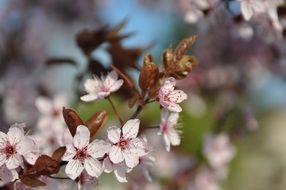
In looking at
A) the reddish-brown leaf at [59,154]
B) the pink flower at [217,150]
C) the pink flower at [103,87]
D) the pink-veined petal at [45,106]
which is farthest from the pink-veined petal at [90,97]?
the pink flower at [217,150]

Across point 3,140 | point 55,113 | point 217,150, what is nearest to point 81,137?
point 3,140

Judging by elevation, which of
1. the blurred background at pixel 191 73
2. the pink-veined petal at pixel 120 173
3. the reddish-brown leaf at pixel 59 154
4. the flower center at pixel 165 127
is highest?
the reddish-brown leaf at pixel 59 154

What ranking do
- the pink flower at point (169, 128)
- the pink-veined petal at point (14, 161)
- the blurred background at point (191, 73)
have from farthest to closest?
the blurred background at point (191, 73)
the pink flower at point (169, 128)
the pink-veined petal at point (14, 161)

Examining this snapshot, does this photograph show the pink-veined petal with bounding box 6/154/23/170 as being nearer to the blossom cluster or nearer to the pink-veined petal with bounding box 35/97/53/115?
the blossom cluster

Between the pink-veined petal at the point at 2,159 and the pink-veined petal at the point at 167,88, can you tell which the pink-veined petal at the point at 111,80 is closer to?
the pink-veined petal at the point at 167,88

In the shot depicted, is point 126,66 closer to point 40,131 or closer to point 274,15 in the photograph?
point 40,131

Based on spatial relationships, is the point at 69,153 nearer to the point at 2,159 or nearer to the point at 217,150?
the point at 2,159
